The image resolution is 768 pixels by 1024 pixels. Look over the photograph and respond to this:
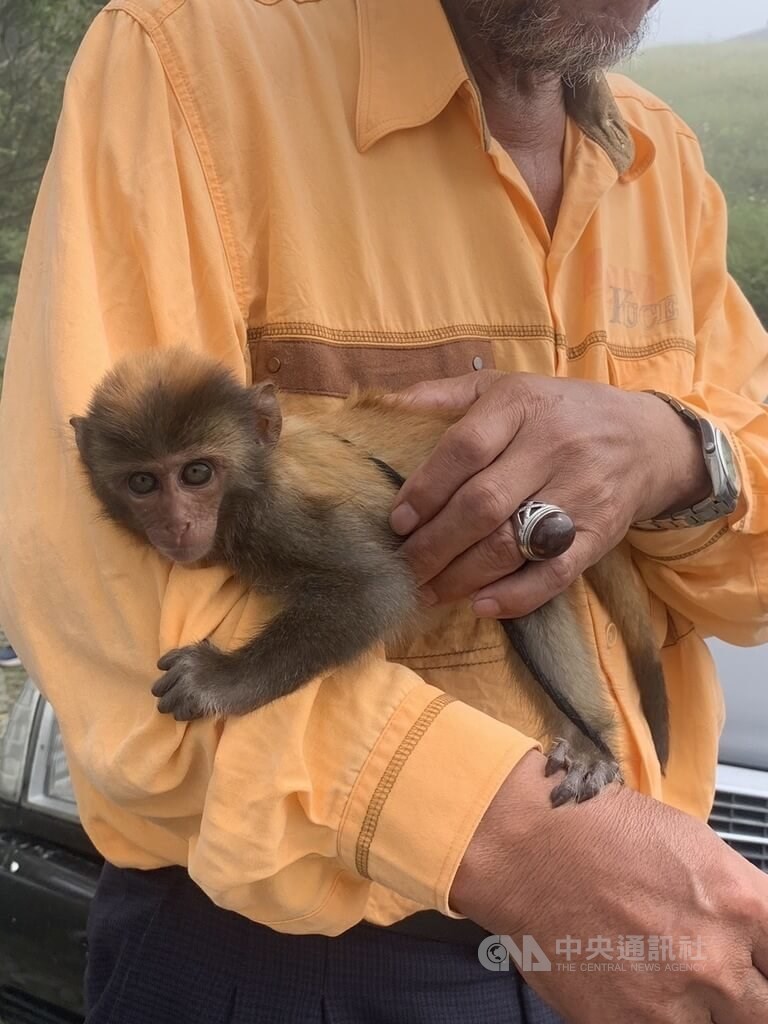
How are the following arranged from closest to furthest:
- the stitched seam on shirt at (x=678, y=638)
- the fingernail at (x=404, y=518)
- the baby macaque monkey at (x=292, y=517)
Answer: the baby macaque monkey at (x=292, y=517)
the fingernail at (x=404, y=518)
the stitched seam on shirt at (x=678, y=638)

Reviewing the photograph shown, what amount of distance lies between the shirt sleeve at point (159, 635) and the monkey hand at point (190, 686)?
26 millimetres

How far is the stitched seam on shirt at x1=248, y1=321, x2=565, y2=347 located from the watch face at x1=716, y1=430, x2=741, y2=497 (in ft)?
1.11

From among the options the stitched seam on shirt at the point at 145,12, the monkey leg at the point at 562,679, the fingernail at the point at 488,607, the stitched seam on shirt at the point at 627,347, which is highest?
the stitched seam on shirt at the point at 145,12

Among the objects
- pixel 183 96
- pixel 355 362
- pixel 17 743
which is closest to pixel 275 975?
pixel 355 362

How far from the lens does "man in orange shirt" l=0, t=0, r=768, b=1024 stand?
1.22m

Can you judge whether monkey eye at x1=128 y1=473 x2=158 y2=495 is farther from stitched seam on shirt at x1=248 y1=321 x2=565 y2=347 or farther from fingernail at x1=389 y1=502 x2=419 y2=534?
fingernail at x1=389 y1=502 x2=419 y2=534

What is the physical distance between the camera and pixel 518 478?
147 cm

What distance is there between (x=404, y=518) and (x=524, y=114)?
867mm

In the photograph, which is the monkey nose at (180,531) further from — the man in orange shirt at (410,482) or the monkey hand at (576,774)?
the monkey hand at (576,774)

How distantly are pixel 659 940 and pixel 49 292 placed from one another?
3.81ft

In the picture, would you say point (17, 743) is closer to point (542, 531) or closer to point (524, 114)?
point (542, 531)

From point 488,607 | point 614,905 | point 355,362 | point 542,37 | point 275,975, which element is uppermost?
point 542,37

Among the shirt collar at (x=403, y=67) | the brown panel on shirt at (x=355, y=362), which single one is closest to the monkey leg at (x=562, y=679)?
the brown panel on shirt at (x=355, y=362)

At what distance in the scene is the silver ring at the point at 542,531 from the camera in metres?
1.45
